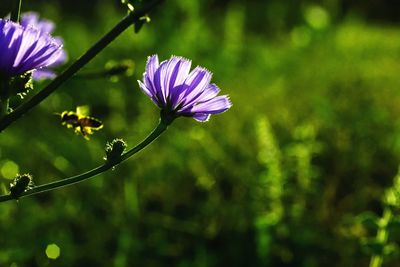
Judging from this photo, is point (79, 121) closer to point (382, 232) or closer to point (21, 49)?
point (21, 49)

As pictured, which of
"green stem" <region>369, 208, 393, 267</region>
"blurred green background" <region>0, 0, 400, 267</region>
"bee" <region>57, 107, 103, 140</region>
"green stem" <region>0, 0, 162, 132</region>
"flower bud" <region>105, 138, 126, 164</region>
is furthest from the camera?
"blurred green background" <region>0, 0, 400, 267</region>

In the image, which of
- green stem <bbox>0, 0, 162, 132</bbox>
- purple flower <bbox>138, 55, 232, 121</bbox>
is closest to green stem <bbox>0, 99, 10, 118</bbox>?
green stem <bbox>0, 0, 162, 132</bbox>

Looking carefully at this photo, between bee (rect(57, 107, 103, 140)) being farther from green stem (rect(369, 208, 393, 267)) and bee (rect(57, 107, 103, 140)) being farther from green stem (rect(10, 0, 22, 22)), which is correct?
green stem (rect(369, 208, 393, 267))

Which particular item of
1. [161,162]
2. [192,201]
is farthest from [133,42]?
[192,201]

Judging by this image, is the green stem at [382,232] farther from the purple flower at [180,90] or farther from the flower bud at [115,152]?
the flower bud at [115,152]

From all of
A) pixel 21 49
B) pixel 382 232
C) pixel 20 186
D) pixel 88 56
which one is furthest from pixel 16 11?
pixel 382 232

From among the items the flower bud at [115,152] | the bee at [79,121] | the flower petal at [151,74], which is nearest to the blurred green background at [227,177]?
the bee at [79,121]
